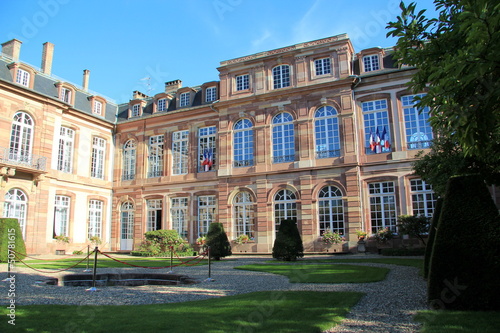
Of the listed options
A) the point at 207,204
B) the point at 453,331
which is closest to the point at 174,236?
the point at 207,204

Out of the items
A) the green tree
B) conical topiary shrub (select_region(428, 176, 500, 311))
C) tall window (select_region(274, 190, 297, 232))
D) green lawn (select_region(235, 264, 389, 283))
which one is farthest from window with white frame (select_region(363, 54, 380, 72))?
conical topiary shrub (select_region(428, 176, 500, 311))

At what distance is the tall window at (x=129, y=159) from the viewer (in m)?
27.1

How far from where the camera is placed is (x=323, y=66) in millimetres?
21750

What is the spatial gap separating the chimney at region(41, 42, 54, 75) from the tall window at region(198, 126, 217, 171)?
33.8ft

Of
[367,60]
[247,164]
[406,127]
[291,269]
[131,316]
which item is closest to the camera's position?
[131,316]

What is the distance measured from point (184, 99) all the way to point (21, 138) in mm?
9999

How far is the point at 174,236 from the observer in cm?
2223

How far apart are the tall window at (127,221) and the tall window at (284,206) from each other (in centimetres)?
1061

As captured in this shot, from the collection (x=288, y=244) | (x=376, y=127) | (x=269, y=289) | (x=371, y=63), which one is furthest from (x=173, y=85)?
(x=269, y=289)

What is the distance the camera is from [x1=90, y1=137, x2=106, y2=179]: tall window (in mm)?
26219

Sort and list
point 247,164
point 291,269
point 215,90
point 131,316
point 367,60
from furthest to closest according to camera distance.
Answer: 1. point 215,90
2. point 247,164
3. point 367,60
4. point 291,269
5. point 131,316

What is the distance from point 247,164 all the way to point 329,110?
18.4 feet

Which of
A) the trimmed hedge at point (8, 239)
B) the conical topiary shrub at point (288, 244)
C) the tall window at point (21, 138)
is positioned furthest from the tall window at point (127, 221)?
the conical topiary shrub at point (288, 244)

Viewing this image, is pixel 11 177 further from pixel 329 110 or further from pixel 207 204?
pixel 329 110
